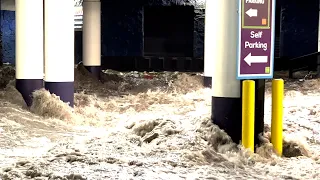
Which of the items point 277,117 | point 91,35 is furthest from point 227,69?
point 91,35

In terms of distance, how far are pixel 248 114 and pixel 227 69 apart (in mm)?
615

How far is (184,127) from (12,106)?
4645mm

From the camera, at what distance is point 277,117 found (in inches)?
225

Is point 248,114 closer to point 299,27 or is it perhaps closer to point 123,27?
point 299,27

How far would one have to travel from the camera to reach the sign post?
5.50m

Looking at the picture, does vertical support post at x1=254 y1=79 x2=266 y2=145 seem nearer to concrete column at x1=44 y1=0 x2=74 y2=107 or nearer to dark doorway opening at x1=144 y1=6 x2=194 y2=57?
concrete column at x1=44 y1=0 x2=74 y2=107

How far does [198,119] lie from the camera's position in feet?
20.4

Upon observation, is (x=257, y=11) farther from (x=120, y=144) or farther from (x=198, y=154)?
(x=120, y=144)

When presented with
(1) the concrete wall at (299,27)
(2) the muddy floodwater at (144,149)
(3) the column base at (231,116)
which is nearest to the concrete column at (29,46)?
(2) the muddy floodwater at (144,149)

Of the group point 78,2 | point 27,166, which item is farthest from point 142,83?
point 27,166

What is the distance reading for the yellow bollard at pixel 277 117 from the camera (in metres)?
5.66

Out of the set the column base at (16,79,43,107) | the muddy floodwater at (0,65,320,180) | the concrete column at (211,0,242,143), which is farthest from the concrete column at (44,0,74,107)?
the concrete column at (211,0,242,143)

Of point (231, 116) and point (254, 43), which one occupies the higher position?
point (254, 43)

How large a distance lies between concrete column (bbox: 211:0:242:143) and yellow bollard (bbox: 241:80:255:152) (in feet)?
0.67
